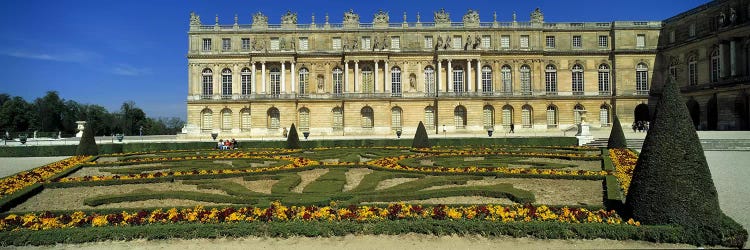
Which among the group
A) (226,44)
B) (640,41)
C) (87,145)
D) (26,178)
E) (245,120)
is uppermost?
(226,44)

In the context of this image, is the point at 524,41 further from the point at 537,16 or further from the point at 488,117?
the point at 488,117

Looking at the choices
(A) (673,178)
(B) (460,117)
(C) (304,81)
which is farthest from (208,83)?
(A) (673,178)

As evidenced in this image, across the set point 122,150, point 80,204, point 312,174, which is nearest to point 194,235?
point 80,204

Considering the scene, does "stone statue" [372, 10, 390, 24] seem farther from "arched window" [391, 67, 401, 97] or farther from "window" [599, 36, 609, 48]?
"window" [599, 36, 609, 48]

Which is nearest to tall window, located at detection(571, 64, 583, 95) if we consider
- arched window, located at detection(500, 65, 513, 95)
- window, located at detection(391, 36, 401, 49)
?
arched window, located at detection(500, 65, 513, 95)

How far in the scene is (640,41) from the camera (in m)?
48.9

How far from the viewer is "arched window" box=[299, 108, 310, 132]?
1946 inches

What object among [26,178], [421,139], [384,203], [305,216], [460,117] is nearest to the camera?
[305,216]

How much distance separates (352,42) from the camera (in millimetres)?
49031

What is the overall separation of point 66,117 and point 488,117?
7458 centimetres

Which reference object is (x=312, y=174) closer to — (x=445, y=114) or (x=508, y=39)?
(x=445, y=114)

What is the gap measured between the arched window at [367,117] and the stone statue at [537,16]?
775 inches

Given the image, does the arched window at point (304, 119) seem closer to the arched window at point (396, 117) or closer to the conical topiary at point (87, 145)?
the arched window at point (396, 117)

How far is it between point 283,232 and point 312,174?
7152mm
